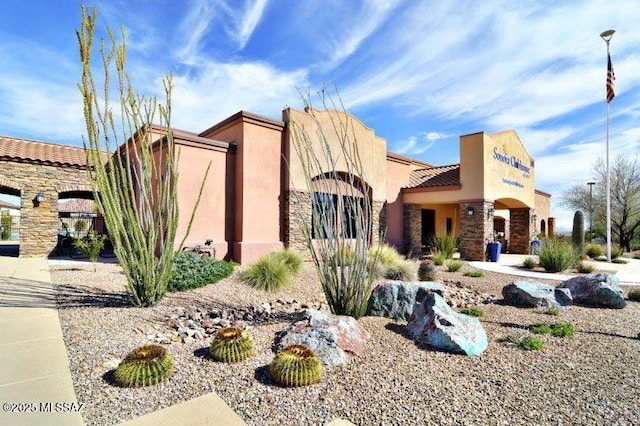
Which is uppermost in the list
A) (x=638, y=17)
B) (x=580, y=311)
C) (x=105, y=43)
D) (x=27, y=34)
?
(x=638, y=17)

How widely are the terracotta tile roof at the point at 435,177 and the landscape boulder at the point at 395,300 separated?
12.8m

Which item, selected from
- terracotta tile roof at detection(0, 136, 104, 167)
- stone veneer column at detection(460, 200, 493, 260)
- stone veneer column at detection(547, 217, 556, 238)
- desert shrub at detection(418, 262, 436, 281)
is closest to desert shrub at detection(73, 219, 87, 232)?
terracotta tile roof at detection(0, 136, 104, 167)

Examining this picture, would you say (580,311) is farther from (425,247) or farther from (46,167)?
(46,167)

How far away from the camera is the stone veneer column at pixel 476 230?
1730 centimetres

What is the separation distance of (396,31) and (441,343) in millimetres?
7959

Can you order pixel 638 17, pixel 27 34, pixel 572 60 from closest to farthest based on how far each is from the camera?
pixel 27 34, pixel 638 17, pixel 572 60

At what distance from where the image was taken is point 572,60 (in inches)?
446

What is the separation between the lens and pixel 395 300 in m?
6.73

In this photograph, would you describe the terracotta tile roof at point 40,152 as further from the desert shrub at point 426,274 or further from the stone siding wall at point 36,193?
the desert shrub at point 426,274

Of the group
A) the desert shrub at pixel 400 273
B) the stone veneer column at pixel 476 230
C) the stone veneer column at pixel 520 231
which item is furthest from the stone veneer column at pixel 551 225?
the desert shrub at pixel 400 273

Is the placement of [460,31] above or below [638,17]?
below

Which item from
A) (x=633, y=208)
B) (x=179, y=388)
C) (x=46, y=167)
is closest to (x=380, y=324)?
(x=179, y=388)

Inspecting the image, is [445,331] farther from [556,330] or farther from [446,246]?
[446,246]

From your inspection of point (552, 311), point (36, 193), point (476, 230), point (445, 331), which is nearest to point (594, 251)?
point (476, 230)
